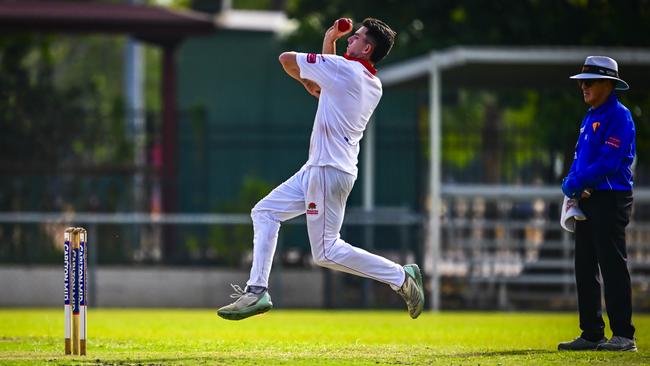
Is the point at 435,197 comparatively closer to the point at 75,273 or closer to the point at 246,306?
the point at 246,306

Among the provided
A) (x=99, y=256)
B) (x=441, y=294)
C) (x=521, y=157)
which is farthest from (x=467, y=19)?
(x=99, y=256)

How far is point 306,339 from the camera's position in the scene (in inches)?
493

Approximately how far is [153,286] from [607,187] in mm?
11745

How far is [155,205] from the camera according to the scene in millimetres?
23406

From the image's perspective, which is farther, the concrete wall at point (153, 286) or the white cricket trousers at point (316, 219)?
the concrete wall at point (153, 286)

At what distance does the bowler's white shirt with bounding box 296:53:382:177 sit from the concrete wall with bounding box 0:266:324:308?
35.2 ft

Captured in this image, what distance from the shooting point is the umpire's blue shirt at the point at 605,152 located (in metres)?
10.3

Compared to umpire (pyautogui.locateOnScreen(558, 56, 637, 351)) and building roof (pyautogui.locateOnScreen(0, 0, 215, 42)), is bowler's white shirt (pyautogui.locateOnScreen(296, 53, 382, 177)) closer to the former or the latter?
umpire (pyautogui.locateOnScreen(558, 56, 637, 351))

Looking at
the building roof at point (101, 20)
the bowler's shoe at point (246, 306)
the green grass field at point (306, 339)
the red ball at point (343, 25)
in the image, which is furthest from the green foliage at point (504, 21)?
the bowler's shoe at point (246, 306)

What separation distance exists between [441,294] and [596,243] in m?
10.9

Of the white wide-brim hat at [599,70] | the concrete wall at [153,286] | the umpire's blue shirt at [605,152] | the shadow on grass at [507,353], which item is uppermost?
the white wide-brim hat at [599,70]

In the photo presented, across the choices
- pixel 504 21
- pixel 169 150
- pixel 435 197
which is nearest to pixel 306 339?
pixel 435 197

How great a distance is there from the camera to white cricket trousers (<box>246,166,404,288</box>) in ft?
33.6

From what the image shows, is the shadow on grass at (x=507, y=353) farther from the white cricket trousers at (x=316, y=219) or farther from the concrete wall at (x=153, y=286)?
the concrete wall at (x=153, y=286)
